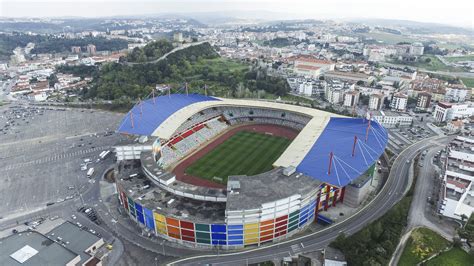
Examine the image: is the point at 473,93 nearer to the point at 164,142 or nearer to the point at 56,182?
the point at 164,142

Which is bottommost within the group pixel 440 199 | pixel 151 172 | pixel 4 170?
pixel 4 170

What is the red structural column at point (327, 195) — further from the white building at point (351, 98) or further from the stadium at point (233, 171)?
the white building at point (351, 98)

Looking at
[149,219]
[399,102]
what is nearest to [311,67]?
[399,102]

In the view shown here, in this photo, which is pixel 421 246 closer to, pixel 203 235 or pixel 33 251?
pixel 203 235

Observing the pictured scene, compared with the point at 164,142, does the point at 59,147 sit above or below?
below

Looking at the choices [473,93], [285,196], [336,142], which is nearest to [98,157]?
[285,196]

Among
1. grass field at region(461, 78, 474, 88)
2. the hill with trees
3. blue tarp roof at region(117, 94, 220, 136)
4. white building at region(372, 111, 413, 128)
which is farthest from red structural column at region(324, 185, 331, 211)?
grass field at region(461, 78, 474, 88)

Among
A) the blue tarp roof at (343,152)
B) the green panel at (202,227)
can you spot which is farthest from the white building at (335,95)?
the green panel at (202,227)

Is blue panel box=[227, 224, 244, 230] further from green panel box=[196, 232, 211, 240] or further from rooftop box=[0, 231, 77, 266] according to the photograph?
rooftop box=[0, 231, 77, 266]
